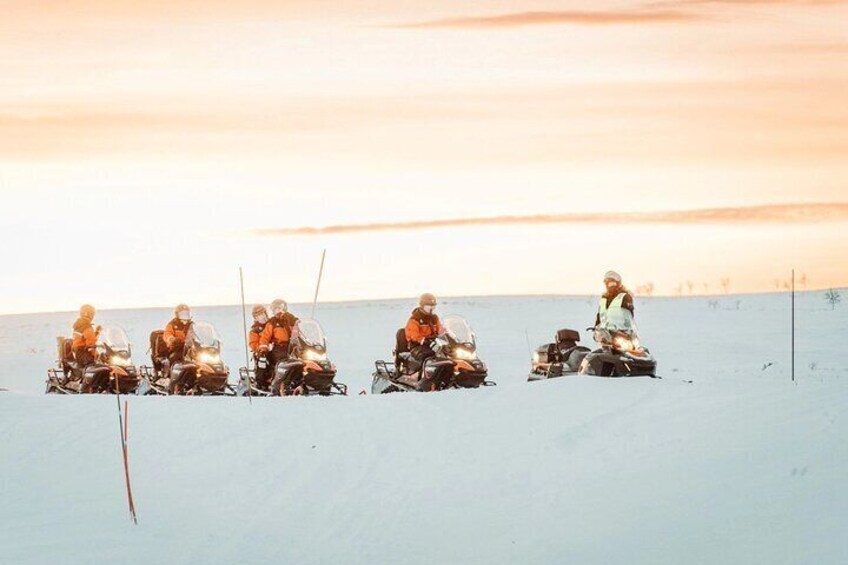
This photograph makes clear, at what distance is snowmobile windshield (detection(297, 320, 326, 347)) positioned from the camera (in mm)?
24328

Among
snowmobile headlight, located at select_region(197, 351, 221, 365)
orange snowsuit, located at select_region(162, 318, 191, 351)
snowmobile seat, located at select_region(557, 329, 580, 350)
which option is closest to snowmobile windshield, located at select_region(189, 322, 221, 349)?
snowmobile headlight, located at select_region(197, 351, 221, 365)

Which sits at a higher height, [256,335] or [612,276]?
[612,276]

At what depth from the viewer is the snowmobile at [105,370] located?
27500mm

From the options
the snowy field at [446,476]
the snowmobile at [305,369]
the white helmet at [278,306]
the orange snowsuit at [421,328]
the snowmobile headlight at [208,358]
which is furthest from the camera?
the snowmobile headlight at [208,358]

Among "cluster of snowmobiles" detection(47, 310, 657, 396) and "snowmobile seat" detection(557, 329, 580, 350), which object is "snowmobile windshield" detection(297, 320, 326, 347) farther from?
"snowmobile seat" detection(557, 329, 580, 350)

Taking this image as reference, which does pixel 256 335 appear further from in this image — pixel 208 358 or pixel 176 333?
pixel 176 333

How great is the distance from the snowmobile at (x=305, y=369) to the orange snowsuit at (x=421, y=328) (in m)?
1.61

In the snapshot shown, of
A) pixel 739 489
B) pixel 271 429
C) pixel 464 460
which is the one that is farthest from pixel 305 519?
pixel 739 489

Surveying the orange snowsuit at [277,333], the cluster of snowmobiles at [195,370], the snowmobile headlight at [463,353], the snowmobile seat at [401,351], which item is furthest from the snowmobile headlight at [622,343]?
the orange snowsuit at [277,333]

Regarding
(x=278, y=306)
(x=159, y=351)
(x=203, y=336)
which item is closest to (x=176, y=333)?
(x=159, y=351)

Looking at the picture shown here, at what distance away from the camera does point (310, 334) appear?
24.4 metres

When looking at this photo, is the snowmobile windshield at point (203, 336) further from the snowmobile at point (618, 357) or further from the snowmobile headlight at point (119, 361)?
the snowmobile at point (618, 357)

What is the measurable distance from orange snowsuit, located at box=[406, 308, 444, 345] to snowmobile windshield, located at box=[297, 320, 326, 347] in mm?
1716

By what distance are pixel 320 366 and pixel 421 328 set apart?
2.03 m
